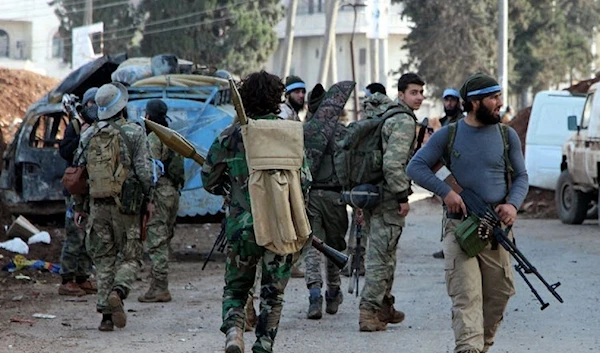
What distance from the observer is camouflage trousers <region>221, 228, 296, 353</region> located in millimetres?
7430

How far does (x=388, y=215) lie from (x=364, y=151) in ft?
1.69

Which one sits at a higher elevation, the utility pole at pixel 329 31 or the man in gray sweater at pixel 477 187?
the utility pole at pixel 329 31

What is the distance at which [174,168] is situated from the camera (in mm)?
12141

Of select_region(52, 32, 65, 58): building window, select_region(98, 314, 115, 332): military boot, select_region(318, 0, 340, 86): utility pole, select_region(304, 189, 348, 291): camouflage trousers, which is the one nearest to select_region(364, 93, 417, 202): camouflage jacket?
select_region(304, 189, 348, 291): camouflage trousers

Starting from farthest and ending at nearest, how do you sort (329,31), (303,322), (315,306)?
(329,31) < (315,306) < (303,322)

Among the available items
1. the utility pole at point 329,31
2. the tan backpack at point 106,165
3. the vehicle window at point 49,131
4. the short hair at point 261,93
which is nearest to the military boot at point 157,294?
the tan backpack at point 106,165

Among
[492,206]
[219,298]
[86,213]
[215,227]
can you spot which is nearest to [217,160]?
[492,206]

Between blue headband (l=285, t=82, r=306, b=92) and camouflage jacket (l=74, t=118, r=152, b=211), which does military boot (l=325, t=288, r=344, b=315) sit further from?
blue headband (l=285, t=82, r=306, b=92)

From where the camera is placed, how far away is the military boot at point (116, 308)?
32.5 feet

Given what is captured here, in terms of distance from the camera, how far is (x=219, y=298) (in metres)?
12.4

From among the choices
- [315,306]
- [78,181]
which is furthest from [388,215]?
[78,181]

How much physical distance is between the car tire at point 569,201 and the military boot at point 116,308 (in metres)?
13.5

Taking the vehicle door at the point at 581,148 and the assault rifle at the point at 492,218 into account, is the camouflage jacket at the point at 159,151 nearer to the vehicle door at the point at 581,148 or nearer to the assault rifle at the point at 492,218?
the assault rifle at the point at 492,218

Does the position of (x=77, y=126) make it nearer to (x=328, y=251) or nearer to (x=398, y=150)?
(x=398, y=150)
